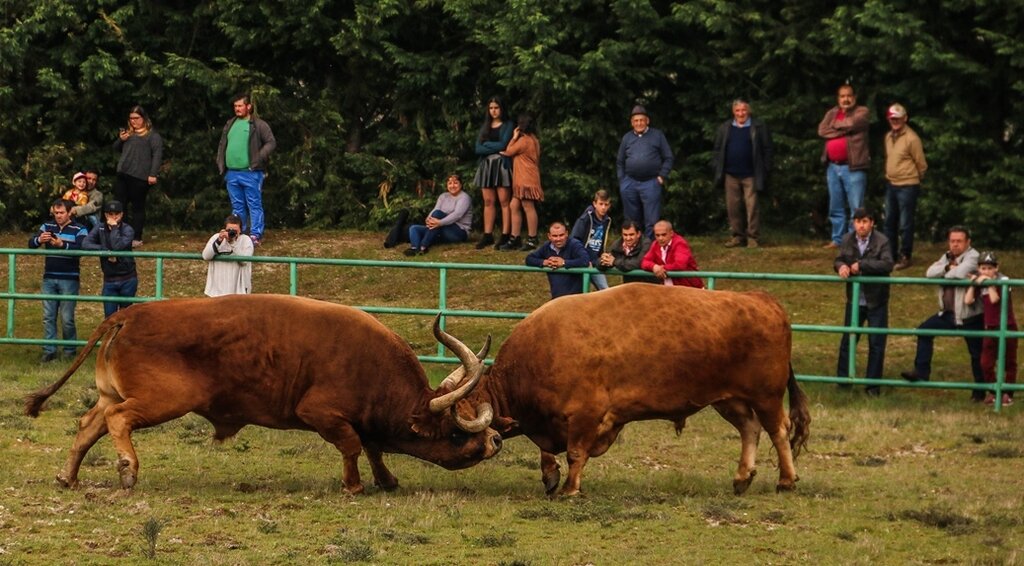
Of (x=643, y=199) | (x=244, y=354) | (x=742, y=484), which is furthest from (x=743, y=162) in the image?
(x=244, y=354)

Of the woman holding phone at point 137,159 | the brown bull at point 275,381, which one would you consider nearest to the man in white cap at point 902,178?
the woman holding phone at point 137,159

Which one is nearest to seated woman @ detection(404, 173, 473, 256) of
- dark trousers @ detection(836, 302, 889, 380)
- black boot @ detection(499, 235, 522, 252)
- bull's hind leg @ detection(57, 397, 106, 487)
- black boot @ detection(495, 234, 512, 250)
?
black boot @ detection(495, 234, 512, 250)

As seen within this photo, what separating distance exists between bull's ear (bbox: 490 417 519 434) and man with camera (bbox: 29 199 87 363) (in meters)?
7.50

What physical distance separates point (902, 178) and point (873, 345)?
436cm

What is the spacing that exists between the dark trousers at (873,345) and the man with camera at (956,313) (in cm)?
28

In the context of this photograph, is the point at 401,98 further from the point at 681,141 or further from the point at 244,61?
the point at 681,141

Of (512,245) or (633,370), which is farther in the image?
(512,245)

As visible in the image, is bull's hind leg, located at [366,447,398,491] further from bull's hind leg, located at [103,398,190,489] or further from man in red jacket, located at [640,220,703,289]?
man in red jacket, located at [640,220,703,289]

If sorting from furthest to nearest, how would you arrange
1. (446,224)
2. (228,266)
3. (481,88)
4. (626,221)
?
(481,88) → (446,224) → (228,266) → (626,221)

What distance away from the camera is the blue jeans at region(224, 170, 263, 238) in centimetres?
2305

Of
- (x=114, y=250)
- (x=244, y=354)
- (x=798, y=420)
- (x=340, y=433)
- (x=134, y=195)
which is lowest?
(x=340, y=433)

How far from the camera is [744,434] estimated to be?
45.9 feet

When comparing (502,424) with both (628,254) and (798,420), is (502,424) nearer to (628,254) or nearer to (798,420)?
(798,420)

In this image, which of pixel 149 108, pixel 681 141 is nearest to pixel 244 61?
pixel 149 108
